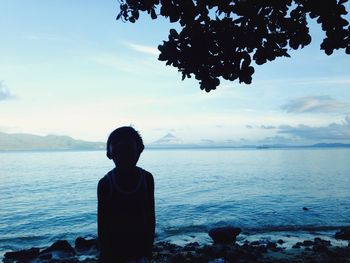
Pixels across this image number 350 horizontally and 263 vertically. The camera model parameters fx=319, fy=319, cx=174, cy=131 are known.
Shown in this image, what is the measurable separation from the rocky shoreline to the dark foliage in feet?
36.9

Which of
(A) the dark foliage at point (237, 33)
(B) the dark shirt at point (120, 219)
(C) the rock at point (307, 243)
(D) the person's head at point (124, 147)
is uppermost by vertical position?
(A) the dark foliage at point (237, 33)

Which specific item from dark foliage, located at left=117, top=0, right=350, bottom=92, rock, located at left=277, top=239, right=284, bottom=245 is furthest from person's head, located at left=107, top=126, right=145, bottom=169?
rock, located at left=277, top=239, right=284, bottom=245

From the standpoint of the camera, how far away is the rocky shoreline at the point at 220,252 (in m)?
16.1

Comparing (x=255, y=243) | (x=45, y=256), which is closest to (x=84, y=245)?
(x=45, y=256)

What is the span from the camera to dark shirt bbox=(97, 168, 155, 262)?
3824 millimetres

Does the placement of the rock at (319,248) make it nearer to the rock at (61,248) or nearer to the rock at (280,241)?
the rock at (280,241)

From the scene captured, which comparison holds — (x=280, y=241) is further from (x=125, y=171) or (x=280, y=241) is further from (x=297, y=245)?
(x=125, y=171)

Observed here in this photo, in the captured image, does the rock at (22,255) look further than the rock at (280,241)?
No

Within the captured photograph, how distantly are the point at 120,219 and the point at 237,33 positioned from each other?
176 inches

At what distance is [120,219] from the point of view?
3852 mm

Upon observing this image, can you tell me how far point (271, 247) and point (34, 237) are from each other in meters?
17.1

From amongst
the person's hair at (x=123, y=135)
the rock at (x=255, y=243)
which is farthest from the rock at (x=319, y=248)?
the person's hair at (x=123, y=135)

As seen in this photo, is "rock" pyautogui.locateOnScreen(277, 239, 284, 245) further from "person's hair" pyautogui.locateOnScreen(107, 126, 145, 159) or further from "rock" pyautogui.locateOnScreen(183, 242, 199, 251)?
"person's hair" pyautogui.locateOnScreen(107, 126, 145, 159)

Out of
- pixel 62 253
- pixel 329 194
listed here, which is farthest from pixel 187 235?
pixel 329 194
